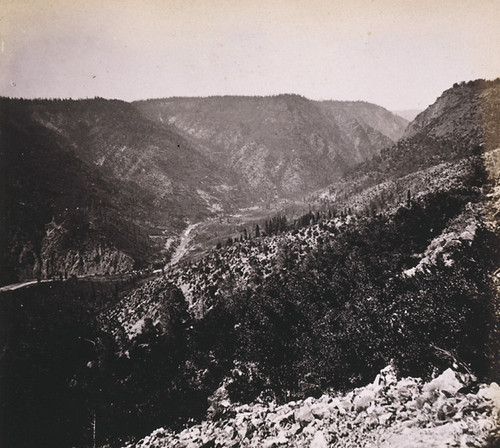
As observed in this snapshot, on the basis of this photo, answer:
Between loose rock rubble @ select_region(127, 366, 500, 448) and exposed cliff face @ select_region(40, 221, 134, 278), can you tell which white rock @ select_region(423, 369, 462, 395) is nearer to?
loose rock rubble @ select_region(127, 366, 500, 448)

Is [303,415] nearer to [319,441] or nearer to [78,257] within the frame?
[319,441]

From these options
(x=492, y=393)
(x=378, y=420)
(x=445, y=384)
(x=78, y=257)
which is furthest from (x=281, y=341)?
(x=78, y=257)

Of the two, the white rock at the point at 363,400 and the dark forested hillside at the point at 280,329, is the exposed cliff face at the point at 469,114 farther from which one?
the white rock at the point at 363,400

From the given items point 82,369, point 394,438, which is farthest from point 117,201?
point 394,438

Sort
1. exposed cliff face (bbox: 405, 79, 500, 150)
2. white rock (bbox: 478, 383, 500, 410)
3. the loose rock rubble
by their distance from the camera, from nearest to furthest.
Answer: the loose rock rubble → white rock (bbox: 478, 383, 500, 410) → exposed cliff face (bbox: 405, 79, 500, 150)

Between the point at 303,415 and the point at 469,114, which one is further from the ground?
the point at 469,114

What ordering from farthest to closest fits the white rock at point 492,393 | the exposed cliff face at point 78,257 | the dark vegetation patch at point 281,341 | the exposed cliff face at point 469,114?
the exposed cliff face at point 78,257 < the exposed cliff face at point 469,114 < the dark vegetation patch at point 281,341 < the white rock at point 492,393

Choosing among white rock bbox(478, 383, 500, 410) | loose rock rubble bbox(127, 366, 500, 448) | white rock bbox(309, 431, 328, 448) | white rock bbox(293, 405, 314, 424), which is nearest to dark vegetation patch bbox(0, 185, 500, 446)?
white rock bbox(478, 383, 500, 410)

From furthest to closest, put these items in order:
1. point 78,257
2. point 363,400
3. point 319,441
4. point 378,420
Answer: point 78,257 < point 363,400 < point 319,441 < point 378,420

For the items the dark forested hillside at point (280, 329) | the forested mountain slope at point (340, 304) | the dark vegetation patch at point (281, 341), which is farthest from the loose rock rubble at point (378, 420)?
the dark vegetation patch at point (281, 341)

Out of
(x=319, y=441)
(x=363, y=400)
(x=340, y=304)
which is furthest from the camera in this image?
(x=340, y=304)
